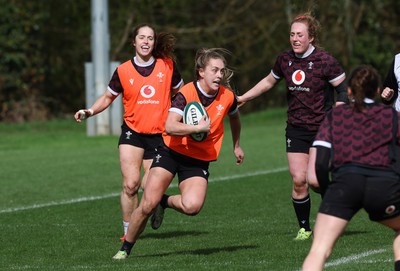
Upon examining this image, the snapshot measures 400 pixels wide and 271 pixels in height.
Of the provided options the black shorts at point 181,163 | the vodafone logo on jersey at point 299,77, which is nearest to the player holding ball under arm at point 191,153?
the black shorts at point 181,163

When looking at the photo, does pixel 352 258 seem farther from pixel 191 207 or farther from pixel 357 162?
pixel 357 162

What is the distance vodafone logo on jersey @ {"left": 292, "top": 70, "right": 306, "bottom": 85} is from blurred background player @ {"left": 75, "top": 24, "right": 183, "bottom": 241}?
1183 mm

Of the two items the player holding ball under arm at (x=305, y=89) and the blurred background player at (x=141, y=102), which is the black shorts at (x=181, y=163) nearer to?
the blurred background player at (x=141, y=102)

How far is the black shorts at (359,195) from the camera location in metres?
6.81

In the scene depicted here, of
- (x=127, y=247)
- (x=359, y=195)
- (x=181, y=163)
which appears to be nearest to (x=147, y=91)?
(x=181, y=163)

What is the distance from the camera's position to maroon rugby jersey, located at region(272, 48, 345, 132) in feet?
33.9

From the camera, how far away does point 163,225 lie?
467 inches

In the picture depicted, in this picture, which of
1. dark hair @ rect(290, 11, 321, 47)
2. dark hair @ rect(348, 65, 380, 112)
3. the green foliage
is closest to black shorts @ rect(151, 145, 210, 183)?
dark hair @ rect(290, 11, 321, 47)

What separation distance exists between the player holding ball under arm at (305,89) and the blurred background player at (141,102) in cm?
79

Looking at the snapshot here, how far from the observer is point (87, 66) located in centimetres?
2481

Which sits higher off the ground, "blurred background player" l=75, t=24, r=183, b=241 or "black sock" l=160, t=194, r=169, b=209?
"blurred background player" l=75, t=24, r=183, b=241

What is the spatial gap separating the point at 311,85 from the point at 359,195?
362cm

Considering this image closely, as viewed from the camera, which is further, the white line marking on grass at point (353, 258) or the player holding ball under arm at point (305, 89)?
the player holding ball under arm at point (305, 89)

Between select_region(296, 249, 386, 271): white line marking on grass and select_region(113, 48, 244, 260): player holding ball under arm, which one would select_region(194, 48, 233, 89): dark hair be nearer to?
select_region(113, 48, 244, 260): player holding ball under arm
